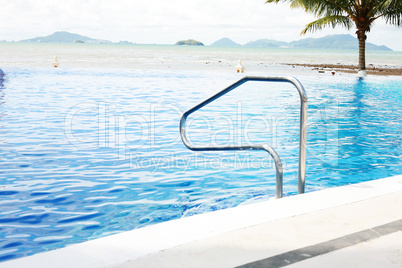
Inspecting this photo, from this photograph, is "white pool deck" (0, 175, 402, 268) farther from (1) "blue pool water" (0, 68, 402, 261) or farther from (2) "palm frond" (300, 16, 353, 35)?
(2) "palm frond" (300, 16, 353, 35)

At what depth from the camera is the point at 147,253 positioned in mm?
2229

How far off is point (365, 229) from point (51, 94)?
12.2 m

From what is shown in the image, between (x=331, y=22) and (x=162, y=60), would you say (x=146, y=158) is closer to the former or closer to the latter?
(x=331, y=22)

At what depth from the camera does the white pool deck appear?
7.03 feet

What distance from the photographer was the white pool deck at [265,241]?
2142 mm

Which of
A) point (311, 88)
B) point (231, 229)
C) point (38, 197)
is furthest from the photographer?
point (311, 88)

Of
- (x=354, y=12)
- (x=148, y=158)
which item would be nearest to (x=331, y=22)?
(x=354, y=12)

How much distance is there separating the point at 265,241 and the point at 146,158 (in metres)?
4.24

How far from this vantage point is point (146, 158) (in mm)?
6488

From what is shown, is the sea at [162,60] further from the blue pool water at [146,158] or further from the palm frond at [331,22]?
the blue pool water at [146,158]

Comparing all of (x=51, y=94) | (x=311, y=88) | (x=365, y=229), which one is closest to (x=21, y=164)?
(x=365, y=229)

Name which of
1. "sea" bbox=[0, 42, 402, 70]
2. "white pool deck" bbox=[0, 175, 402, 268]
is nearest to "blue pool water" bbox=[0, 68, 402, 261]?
"white pool deck" bbox=[0, 175, 402, 268]

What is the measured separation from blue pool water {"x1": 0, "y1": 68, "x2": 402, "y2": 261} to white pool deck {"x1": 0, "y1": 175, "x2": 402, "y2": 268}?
1392mm

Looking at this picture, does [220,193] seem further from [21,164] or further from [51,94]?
[51,94]
